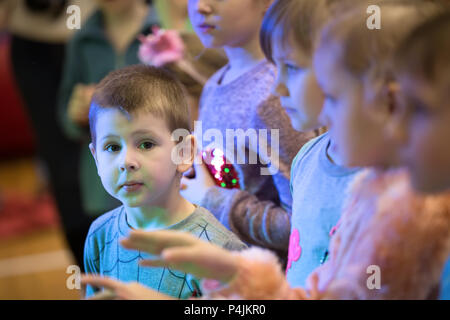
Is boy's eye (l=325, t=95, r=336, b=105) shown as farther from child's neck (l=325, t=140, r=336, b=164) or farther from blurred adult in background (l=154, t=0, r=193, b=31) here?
blurred adult in background (l=154, t=0, r=193, b=31)

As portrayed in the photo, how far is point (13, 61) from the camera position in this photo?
4.18ft

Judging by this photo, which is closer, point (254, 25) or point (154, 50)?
point (254, 25)

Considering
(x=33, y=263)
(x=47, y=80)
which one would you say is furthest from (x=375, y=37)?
(x=33, y=263)

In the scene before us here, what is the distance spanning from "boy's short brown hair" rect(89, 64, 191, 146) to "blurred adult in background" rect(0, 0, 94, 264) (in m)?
0.48

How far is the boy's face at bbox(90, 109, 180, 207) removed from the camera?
0.57 meters

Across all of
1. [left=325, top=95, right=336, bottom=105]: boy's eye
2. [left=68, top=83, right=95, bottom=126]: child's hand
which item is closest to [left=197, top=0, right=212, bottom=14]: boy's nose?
[left=325, top=95, right=336, bottom=105]: boy's eye

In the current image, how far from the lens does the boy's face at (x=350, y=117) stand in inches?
18.4

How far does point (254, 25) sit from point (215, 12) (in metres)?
0.05

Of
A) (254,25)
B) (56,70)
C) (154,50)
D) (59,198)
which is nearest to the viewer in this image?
(254,25)

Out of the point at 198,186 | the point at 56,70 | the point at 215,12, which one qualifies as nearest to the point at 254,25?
the point at 215,12

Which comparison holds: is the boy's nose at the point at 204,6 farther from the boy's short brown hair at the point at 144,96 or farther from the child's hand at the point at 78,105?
the child's hand at the point at 78,105

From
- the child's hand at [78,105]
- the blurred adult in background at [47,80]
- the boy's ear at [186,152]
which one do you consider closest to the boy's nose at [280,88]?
the boy's ear at [186,152]
